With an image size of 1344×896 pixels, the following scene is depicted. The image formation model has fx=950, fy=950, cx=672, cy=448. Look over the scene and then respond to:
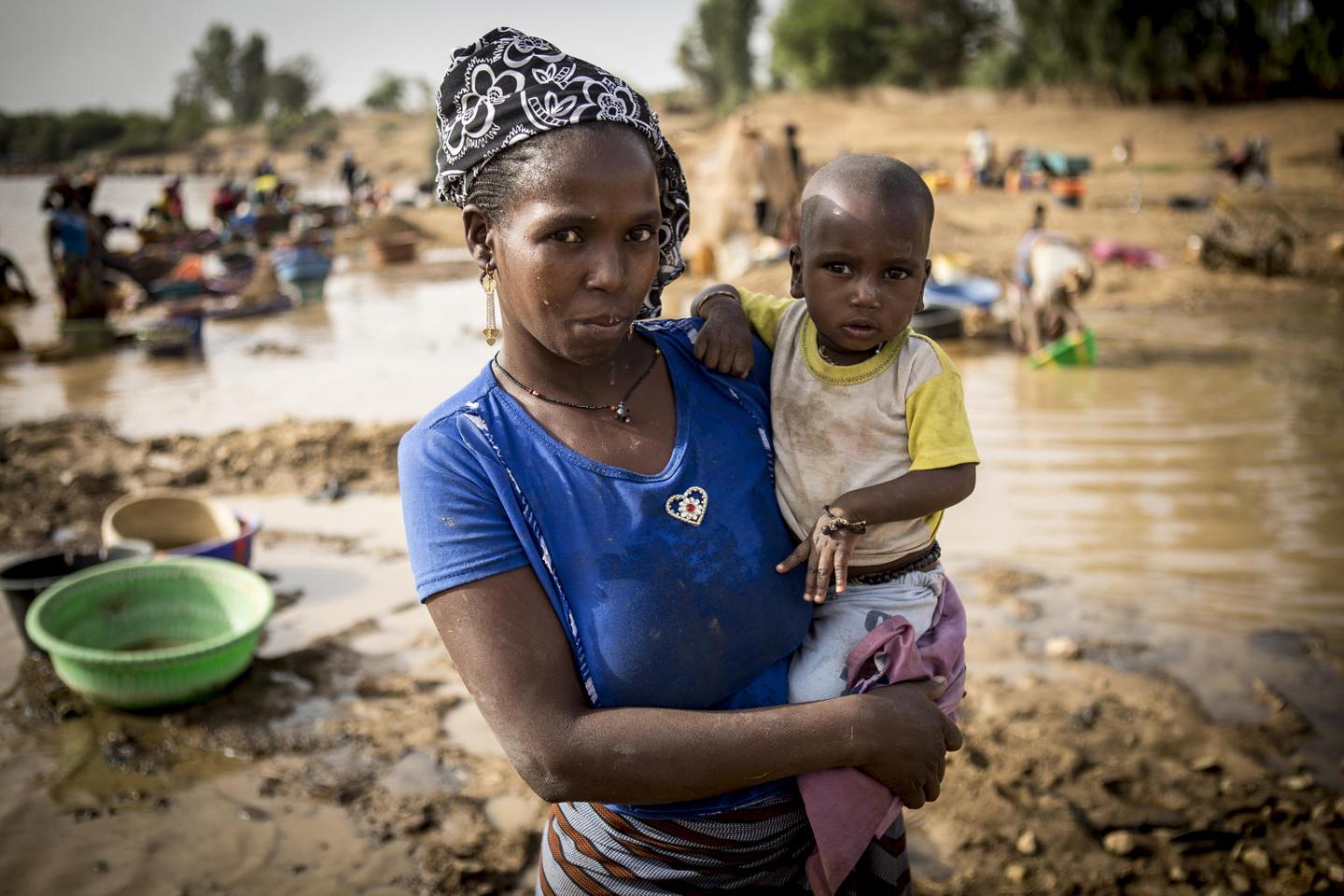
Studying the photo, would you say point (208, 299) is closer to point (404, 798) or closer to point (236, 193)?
point (236, 193)

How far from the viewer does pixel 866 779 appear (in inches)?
53.2

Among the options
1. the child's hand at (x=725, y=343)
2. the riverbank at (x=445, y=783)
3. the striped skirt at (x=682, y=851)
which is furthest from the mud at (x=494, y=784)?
the child's hand at (x=725, y=343)

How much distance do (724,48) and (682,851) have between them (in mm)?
52647

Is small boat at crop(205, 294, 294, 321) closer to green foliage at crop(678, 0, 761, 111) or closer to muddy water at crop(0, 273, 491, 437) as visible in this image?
muddy water at crop(0, 273, 491, 437)

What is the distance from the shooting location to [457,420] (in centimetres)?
131

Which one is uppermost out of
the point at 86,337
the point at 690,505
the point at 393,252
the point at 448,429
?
the point at 448,429

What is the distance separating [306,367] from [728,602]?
425 inches

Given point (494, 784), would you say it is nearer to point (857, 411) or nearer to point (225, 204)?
point (857, 411)

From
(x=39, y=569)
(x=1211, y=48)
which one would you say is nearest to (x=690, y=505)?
(x=39, y=569)

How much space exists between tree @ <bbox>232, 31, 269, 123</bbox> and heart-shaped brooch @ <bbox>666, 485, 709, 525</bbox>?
96.5 meters

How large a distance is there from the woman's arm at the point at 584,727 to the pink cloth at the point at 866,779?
0.07m

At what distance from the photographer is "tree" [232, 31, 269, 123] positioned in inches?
3371

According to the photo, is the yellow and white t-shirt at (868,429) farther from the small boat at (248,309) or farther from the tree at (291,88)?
the tree at (291,88)

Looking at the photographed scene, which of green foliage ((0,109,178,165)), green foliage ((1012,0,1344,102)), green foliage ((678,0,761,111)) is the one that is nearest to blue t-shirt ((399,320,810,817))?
green foliage ((1012,0,1344,102))
